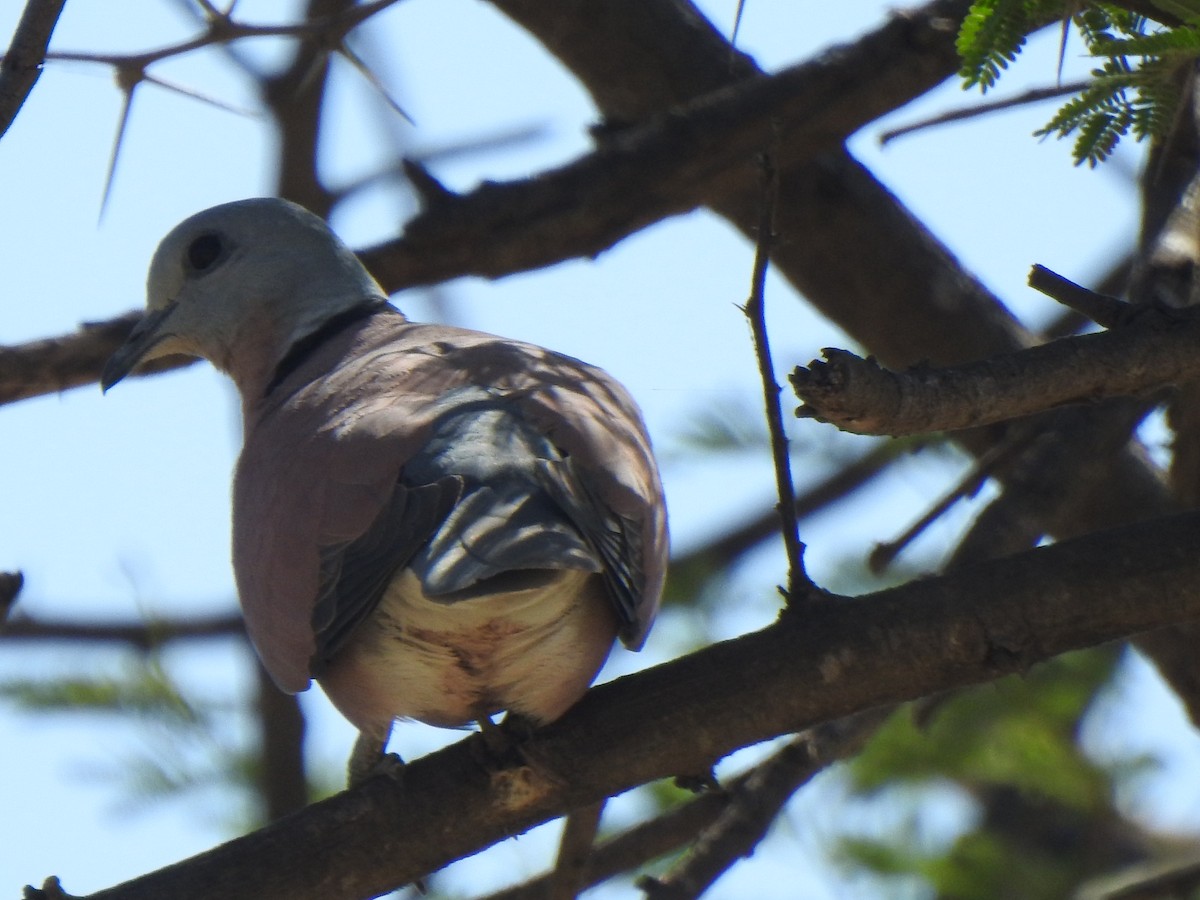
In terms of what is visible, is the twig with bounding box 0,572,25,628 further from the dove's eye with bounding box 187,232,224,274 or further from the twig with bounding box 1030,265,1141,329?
the twig with bounding box 1030,265,1141,329

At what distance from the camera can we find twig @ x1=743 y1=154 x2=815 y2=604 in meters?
2.83

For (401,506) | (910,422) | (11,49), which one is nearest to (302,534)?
(401,506)

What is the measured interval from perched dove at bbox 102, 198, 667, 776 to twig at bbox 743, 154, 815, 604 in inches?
12.0

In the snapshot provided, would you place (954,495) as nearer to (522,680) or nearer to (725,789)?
(725,789)

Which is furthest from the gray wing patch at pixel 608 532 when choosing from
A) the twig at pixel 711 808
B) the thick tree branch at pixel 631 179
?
the thick tree branch at pixel 631 179

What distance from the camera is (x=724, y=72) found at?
17.6 ft

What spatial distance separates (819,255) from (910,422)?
8.79 ft

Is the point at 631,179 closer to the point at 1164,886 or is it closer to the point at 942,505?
the point at 942,505

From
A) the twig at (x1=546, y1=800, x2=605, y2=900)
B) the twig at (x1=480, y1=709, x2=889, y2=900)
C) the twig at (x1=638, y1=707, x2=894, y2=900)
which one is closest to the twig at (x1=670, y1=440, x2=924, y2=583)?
the twig at (x1=480, y1=709, x2=889, y2=900)

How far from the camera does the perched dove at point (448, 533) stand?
3.01 meters

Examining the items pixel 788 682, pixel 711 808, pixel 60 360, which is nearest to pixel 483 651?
pixel 788 682

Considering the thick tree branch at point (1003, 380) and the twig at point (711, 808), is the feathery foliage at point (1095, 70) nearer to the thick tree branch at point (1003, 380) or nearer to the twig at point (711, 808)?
the thick tree branch at point (1003, 380)

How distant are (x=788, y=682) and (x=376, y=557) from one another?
0.81m

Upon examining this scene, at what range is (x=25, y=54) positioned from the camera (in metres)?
2.84
